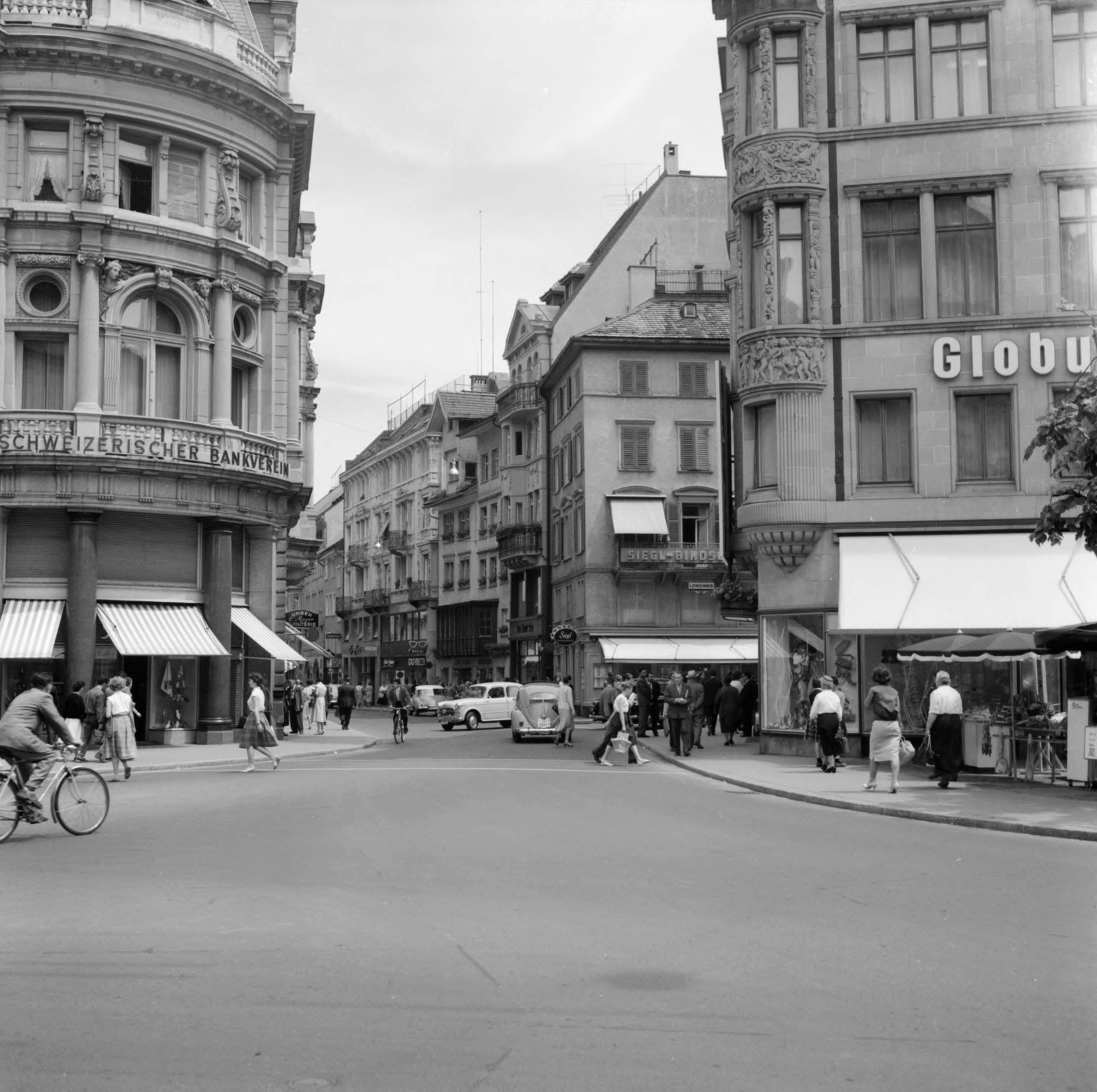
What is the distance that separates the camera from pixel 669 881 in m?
12.3

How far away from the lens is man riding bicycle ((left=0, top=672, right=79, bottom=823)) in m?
15.3

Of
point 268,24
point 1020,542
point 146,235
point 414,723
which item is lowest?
point 414,723

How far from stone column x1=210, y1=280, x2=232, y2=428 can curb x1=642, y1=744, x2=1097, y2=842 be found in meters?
18.5

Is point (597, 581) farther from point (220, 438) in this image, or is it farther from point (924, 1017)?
point (924, 1017)

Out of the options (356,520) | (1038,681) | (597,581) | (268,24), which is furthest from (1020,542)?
(356,520)

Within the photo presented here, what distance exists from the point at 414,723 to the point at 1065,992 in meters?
56.2

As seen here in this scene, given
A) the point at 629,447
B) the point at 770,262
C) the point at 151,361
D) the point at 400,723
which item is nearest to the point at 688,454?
the point at 629,447

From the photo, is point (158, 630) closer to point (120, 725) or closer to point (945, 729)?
point (120, 725)

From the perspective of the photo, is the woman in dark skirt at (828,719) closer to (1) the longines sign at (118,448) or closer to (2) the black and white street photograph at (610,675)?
(2) the black and white street photograph at (610,675)

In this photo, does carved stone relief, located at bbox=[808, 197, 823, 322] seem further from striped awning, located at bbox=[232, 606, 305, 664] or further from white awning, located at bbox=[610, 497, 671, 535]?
white awning, located at bbox=[610, 497, 671, 535]

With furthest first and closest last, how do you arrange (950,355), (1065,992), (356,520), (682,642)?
1. (356,520)
2. (682,642)
3. (950,355)
4. (1065,992)

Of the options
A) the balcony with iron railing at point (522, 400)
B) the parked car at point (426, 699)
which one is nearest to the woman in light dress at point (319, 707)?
the parked car at point (426, 699)

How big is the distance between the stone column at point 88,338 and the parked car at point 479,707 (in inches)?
916

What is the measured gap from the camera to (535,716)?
1613 inches
